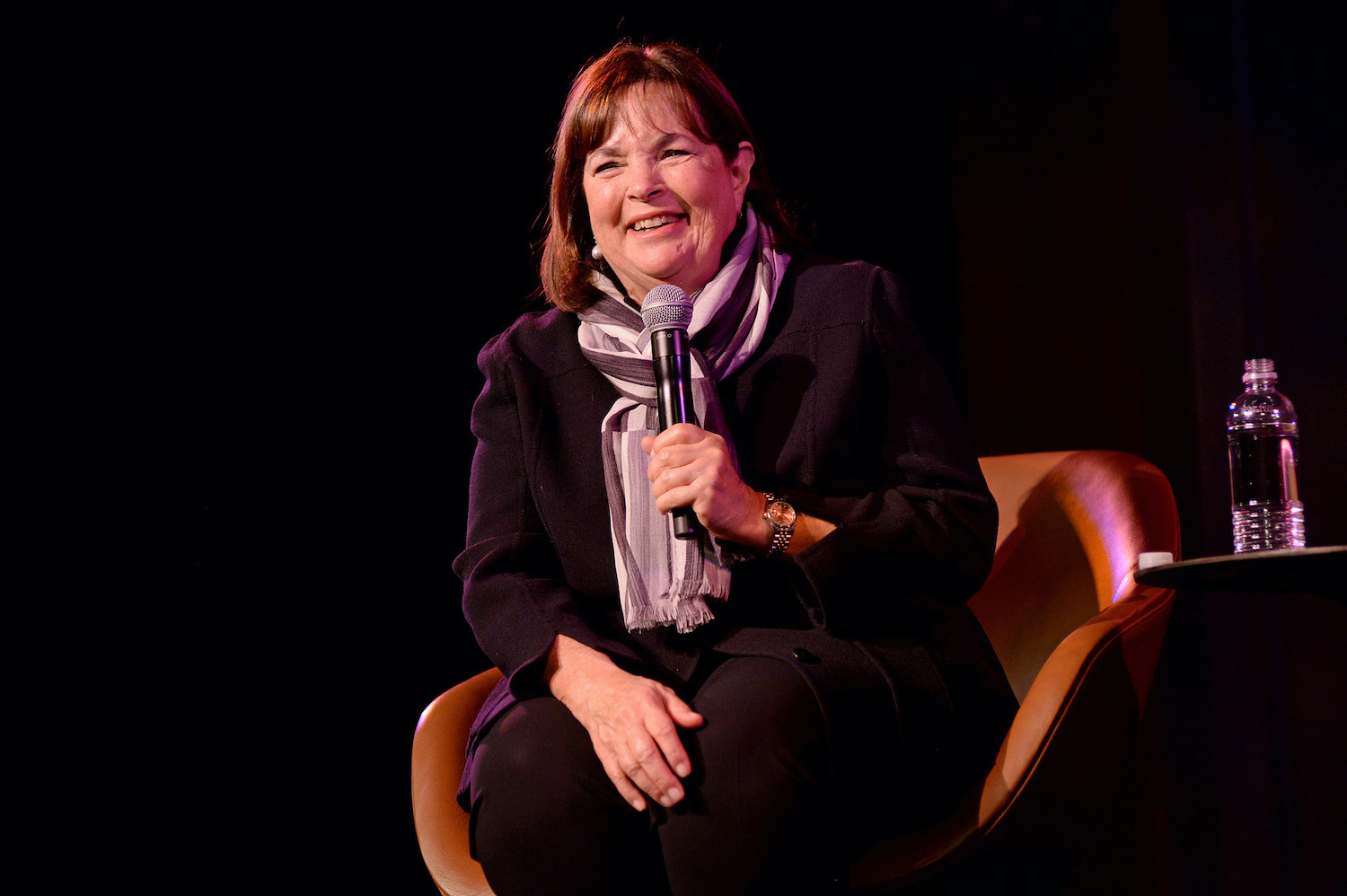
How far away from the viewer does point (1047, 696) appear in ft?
3.94

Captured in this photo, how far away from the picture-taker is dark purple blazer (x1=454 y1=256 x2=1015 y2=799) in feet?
3.85

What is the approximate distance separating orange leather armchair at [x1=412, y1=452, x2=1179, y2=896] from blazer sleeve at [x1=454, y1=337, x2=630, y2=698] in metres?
0.26

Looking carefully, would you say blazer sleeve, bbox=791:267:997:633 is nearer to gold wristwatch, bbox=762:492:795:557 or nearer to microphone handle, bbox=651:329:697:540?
gold wristwatch, bbox=762:492:795:557

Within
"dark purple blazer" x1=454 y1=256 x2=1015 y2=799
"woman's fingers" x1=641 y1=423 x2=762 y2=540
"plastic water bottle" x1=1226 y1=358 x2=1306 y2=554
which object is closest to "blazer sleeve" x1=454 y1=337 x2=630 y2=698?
"dark purple blazer" x1=454 y1=256 x2=1015 y2=799

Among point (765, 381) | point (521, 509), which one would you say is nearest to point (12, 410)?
point (521, 509)

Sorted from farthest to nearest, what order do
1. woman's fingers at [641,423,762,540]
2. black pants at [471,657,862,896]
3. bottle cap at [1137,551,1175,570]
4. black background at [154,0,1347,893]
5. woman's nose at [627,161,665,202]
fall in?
black background at [154,0,1347,893] → woman's nose at [627,161,665,202] → bottle cap at [1137,551,1175,570] → woman's fingers at [641,423,762,540] → black pants at [471,657,862,896]

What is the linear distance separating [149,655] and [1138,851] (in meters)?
1.55

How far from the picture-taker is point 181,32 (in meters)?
1.86

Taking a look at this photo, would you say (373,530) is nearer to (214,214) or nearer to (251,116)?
(214,214)

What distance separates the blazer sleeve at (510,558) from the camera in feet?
4.12

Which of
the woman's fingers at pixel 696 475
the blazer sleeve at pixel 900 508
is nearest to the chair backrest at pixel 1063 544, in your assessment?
the blazer sleeve at pixel 900 508

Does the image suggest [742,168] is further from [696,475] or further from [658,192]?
[696,475]

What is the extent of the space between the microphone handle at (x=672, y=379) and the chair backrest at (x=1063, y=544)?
69cm

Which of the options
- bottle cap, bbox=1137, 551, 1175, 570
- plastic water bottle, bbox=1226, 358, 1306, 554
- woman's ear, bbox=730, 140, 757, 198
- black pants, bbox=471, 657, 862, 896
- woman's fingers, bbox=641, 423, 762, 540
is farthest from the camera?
plastic water bottle, bbox=1226, 358, 1306, 554
